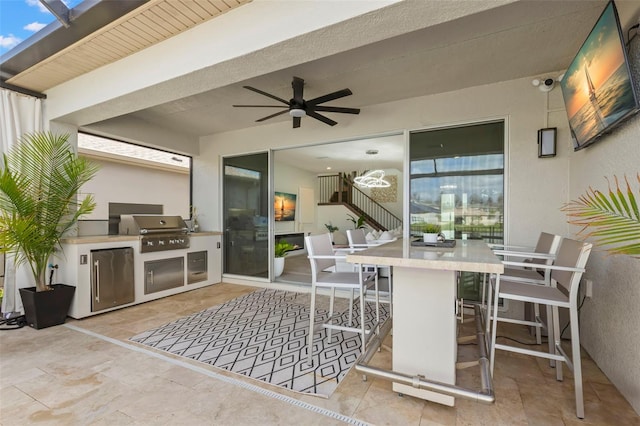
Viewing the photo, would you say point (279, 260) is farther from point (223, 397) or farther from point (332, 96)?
point (223, 397)

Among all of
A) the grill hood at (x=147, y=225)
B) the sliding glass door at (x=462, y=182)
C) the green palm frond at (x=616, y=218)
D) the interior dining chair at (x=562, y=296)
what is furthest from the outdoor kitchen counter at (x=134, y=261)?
the green palm frond at (x=616, y=218)

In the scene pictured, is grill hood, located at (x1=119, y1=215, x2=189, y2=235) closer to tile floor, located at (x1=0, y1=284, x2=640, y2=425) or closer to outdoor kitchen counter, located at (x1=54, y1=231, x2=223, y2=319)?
outdoor kitchen counter, located at (x1=54, y1=231, x2=223, y2=319)

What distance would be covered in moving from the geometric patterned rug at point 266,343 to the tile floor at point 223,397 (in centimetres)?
12

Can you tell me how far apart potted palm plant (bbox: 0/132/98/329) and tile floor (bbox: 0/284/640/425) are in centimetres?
61

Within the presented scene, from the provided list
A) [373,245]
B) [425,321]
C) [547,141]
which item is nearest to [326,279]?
[373,245]

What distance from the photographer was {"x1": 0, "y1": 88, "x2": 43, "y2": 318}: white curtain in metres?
3.23

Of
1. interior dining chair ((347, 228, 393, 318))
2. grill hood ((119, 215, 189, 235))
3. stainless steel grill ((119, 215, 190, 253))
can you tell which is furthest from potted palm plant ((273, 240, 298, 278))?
interior dining chair ((347, 228, 393, 318))

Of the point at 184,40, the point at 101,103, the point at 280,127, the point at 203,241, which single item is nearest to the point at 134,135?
the point at 101,103

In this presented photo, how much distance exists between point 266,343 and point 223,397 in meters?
0.81

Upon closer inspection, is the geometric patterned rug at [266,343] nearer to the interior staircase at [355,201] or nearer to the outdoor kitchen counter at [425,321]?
the outdoor kitchen counter at [425,321]

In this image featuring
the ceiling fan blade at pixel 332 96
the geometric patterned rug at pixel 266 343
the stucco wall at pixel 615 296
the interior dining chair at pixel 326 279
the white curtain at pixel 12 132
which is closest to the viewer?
the stucco wall at pixel 615 296

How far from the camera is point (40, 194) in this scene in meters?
3.15

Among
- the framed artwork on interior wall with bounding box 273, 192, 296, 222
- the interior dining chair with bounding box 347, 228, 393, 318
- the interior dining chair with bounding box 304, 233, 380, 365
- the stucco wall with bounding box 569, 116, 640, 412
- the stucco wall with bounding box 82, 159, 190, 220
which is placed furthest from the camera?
the framed artwork on interior wall with bounding box 273, 192, 296, 222

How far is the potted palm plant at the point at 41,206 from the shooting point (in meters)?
2.96
